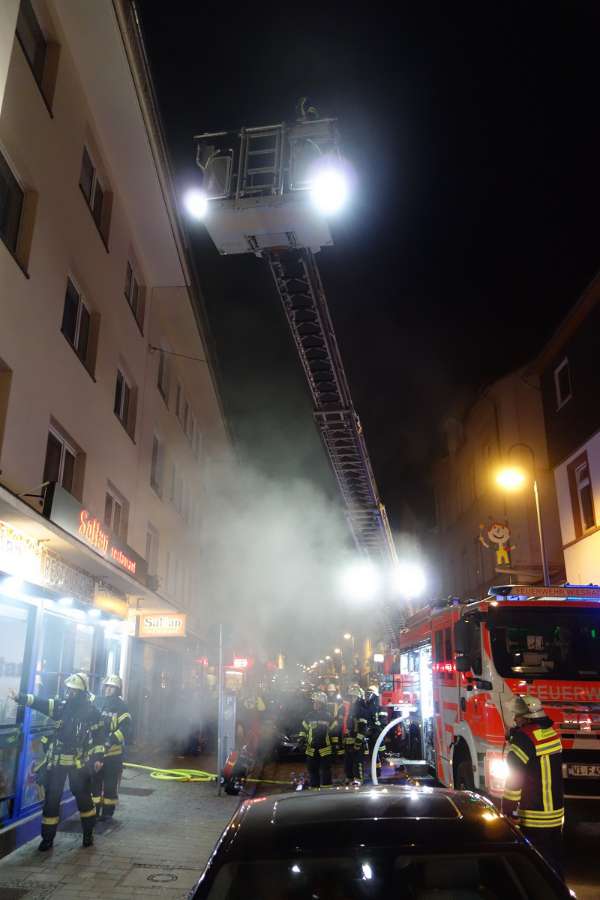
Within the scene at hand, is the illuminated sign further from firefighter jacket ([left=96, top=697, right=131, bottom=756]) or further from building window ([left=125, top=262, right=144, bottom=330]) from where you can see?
building window ([left=125, top=262, right=144, bottom=330])

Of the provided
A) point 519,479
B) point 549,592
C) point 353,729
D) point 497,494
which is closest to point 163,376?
point 353,729

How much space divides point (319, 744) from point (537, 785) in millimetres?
5141

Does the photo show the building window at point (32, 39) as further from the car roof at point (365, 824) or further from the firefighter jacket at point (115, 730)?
the car roof at point (365, 824)

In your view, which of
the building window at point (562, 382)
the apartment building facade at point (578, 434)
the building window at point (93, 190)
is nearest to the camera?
the building window at point (93, 190)

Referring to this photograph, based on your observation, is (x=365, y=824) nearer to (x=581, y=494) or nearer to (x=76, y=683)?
(x=76, y=683)

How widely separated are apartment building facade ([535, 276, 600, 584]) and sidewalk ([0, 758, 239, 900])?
9.19 meters

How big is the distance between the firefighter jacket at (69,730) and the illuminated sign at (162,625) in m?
5.76

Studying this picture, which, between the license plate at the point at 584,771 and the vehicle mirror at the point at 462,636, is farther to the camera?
the vehicle mirror at the point at 462,636

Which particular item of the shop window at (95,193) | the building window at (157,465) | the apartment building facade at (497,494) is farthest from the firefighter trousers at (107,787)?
the apartment building facade at (497,494)

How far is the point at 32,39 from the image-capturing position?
8.28 metres

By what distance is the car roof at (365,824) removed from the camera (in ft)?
7.52

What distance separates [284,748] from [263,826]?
13.1 metres

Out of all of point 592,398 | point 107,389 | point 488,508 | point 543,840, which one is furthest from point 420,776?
point 488,508

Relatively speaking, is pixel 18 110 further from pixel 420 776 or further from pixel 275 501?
pixel 275 501
